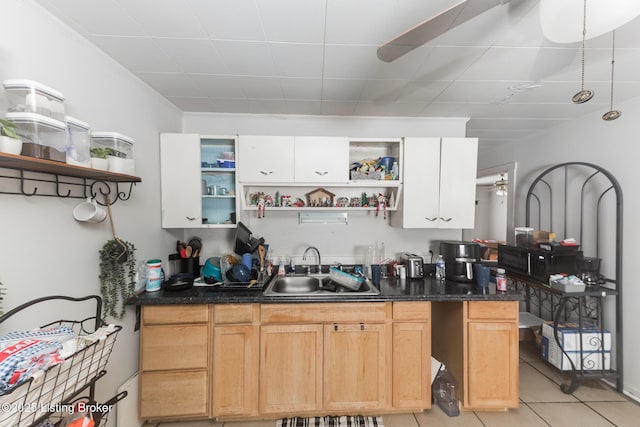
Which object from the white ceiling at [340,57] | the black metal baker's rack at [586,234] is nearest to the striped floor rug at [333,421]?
the black metal baker's rack at [586,234]

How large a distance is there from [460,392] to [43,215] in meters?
2.70

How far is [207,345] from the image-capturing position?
1.71 meters

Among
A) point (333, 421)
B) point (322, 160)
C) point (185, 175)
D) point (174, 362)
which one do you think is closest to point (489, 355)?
point (333, 421)

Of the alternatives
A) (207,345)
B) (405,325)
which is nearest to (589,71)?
(405,325)

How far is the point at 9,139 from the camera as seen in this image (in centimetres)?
86

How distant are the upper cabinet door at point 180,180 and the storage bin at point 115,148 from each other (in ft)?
1.96

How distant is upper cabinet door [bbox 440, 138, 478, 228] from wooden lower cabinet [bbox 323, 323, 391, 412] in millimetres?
1116

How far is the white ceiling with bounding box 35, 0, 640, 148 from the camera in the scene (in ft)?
3.91

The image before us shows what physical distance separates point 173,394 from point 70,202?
1.36 metres

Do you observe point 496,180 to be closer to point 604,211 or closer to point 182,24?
point 604,211

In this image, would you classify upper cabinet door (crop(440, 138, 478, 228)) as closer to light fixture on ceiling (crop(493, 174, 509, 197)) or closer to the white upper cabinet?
the white upper cabinet

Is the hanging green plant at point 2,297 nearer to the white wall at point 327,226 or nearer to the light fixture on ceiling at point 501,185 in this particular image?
the white wall at point 327,226

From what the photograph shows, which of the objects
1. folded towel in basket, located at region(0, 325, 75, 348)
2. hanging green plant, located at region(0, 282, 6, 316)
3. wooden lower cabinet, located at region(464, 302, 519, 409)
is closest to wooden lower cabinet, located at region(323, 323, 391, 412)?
wooden lower cabinet, located at region(464, 302, 519, 409)

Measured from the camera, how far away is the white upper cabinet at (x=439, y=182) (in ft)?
6.98
